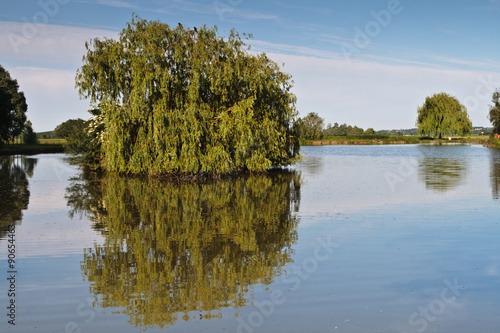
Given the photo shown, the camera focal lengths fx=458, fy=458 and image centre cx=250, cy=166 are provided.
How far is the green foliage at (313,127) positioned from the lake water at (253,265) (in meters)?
91.8

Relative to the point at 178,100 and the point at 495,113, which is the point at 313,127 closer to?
the point at 495,113

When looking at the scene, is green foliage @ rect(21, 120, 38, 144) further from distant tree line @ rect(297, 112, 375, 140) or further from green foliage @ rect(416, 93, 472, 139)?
green foliage @ rect(416, 93, 472, 139)

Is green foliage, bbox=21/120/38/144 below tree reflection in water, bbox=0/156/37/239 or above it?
above

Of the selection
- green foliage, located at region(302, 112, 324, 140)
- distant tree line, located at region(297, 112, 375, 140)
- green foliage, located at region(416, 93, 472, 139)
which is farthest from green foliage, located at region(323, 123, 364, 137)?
green foliage, located at region(416, 93, 472, 139)

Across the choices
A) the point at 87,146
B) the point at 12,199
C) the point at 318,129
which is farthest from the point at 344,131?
the point at 12,199

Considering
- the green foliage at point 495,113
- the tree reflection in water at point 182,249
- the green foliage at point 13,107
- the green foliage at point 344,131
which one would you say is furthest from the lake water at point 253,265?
the green foliage at point 344,131

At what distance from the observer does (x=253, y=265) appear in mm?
8211

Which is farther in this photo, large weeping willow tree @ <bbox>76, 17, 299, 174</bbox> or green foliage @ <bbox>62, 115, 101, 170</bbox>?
green foliage @ <bbox>62, 115, 101, 170</bbox>

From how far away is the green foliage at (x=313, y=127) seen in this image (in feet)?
362

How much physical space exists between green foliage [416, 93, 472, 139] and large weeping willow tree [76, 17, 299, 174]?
71516mm

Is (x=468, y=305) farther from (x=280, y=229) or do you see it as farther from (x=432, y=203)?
(x=432, y=203)

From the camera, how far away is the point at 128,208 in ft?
49.7

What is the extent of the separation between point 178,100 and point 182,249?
17275mm

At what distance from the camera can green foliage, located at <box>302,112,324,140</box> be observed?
362 feet
